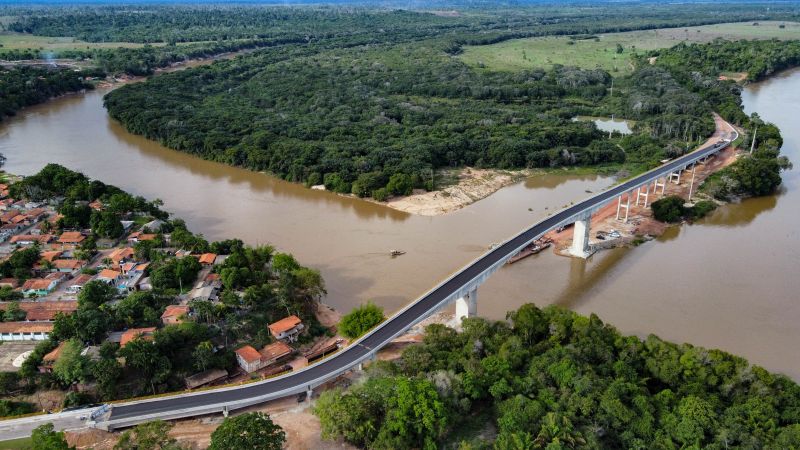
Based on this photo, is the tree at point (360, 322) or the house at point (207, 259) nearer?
the tree at point (360, 322)

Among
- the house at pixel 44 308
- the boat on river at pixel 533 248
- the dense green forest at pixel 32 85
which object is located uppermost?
the dense green forest at pixel 32 85

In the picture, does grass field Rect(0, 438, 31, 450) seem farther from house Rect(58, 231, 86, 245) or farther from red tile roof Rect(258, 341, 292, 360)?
house Rect(58, 231, 86, 245)

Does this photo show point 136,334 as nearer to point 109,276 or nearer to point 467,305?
point 109,276

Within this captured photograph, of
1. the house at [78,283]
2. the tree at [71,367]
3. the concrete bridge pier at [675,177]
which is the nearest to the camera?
the tree at [71,367]

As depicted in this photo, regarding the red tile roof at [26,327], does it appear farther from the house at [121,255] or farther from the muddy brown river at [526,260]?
the muddy brown river at [526,260]

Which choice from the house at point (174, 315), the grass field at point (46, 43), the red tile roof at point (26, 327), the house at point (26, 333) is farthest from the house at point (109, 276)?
the grass field at point (46, 43)

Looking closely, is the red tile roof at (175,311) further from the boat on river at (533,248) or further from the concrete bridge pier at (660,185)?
the concrete bridge pier at (660,185)

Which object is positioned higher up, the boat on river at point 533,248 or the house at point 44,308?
the house at point 44,308

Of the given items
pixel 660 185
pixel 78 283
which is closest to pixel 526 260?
pixel 660 185

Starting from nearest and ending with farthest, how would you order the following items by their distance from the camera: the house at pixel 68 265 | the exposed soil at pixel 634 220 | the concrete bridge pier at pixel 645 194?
the house at pixel 68 265 → the exposed soil at pixel 634 220 → the concrete bridge pier at pixel 645 194
